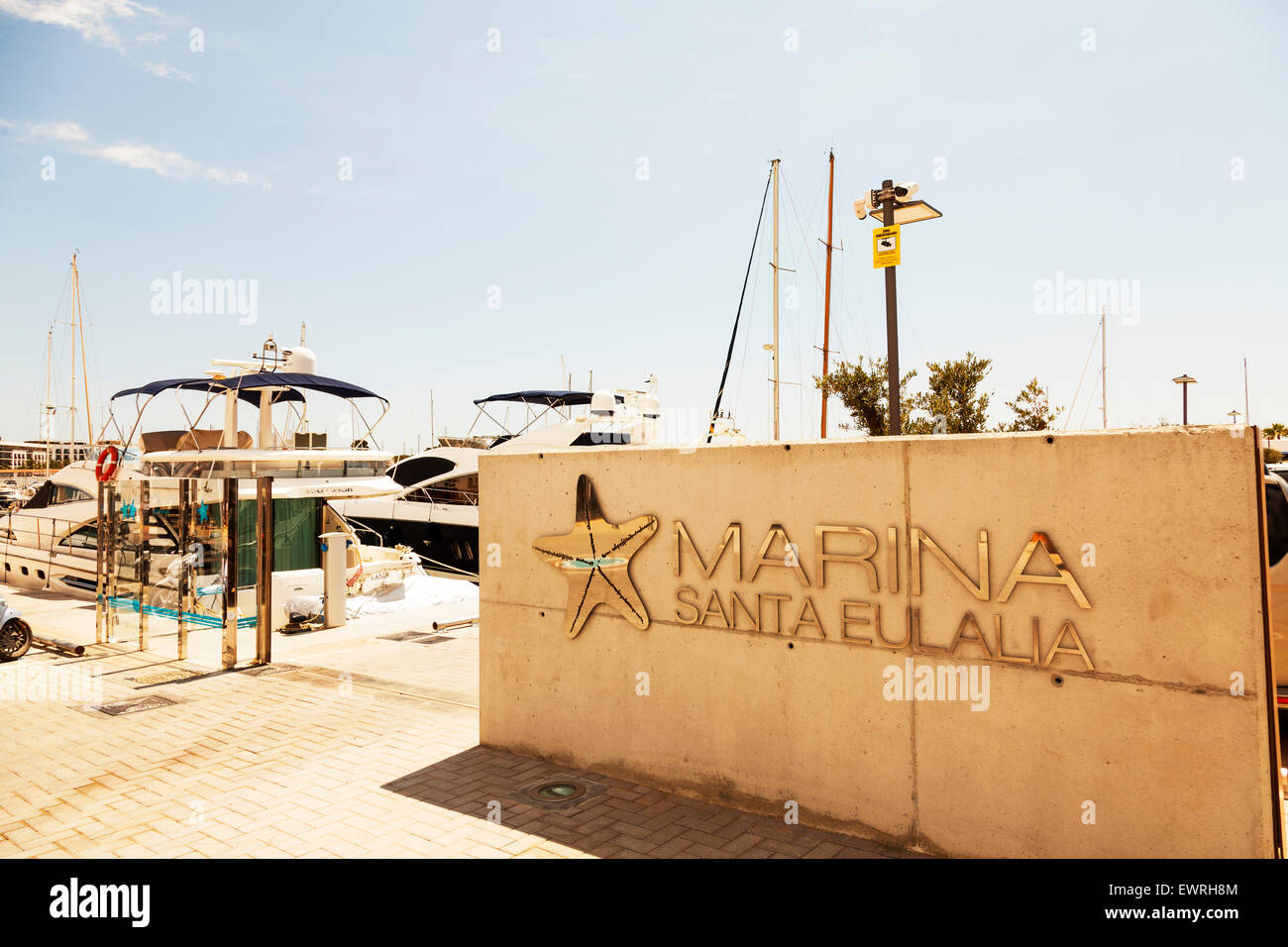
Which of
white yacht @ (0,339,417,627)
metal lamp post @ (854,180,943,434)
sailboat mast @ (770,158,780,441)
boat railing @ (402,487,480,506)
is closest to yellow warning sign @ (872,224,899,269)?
metal lamp post @ (854,180,943,434)

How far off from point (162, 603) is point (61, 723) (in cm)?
316

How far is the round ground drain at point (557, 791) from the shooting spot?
5297 mm

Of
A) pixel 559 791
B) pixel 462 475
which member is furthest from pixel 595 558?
pixel 462 475

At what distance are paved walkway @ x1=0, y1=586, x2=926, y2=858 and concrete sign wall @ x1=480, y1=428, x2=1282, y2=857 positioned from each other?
21.7 inches

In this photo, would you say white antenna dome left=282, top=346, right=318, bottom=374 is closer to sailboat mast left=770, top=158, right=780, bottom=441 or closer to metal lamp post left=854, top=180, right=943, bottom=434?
metal lamp post left=854, top=180, right=943, bottom=434

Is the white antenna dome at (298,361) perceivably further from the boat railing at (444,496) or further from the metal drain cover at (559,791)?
the boat railing at (444,496)

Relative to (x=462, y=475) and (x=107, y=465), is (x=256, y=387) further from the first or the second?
(x=462, y=475)

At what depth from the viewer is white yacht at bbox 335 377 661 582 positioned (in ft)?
64.8

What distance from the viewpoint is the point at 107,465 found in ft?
34.5

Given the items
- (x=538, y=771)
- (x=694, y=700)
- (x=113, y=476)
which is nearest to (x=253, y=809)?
(x=538, y=771)

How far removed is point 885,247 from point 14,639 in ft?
38.7

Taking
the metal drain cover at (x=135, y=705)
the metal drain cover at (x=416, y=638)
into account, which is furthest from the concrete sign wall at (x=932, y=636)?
the metal drain cover at (x=416, y=638)

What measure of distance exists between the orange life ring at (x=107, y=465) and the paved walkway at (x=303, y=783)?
111 inches
